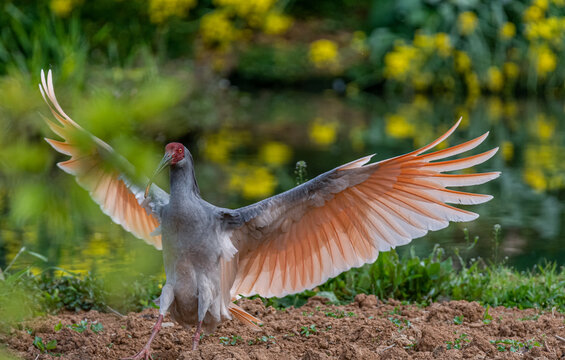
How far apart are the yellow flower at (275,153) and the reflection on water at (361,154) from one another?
0.01 meters

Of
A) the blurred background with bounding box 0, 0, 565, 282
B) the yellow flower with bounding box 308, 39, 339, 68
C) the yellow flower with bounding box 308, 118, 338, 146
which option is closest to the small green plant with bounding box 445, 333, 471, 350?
the blurred background with bounding box 0, 0, 565, 282

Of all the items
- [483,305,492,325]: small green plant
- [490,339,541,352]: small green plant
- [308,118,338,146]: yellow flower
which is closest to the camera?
[490,339,541,352]: small green plant

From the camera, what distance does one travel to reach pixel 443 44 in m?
16.0

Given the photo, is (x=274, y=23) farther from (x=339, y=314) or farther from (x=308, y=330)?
(x=308, y=330)

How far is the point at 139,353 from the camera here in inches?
124

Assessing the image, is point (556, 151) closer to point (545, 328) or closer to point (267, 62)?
point (545, 328)

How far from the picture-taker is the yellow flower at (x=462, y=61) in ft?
53.5

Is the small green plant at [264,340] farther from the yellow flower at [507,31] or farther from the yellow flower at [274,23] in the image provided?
the yellow flower at [274,23]

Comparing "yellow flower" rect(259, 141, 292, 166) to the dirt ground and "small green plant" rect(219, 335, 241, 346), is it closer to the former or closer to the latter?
the dirt ground

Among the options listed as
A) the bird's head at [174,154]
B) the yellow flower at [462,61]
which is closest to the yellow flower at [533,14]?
the yellow flower at [462,61]

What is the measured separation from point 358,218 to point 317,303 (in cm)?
108

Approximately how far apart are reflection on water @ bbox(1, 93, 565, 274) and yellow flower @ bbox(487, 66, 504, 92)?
344 millimetres

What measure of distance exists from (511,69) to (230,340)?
1425 cm

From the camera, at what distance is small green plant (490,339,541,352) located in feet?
10.8
